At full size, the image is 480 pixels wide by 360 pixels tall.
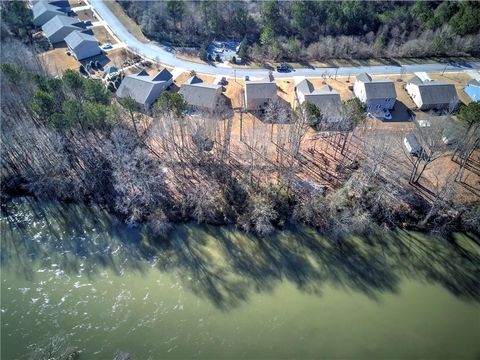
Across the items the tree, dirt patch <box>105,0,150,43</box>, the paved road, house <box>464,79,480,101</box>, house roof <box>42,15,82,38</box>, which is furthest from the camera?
dirt patch <box>105,0,150,43</box>

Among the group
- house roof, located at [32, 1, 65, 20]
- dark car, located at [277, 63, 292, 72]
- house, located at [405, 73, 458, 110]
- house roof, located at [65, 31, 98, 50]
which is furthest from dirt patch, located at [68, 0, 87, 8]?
house, located at [405, 73, 458, 110]

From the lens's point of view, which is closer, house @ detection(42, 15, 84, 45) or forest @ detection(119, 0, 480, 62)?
forest @ detection(119, 0, 480, 62)

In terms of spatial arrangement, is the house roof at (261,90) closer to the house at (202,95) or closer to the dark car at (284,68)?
the house at (202,95)

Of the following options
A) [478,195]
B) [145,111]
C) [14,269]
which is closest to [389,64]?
[478,195]

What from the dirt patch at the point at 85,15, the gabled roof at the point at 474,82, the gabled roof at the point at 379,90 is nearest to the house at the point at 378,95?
the gabled roof at the point at 379,90

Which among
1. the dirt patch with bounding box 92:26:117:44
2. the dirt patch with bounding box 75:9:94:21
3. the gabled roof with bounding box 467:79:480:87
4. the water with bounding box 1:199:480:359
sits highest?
the dirt patch with bounding box 75:9:94:21

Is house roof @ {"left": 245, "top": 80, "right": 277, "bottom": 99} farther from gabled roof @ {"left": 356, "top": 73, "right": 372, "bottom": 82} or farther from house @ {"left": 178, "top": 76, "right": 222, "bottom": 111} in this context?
gabled roof @ {"left": 356, "top": 73, "right": 372, "bottom": 82}
